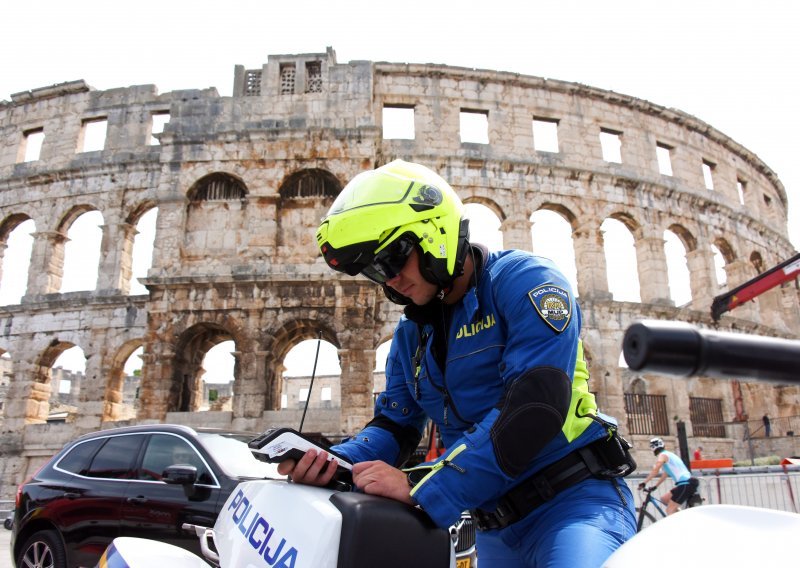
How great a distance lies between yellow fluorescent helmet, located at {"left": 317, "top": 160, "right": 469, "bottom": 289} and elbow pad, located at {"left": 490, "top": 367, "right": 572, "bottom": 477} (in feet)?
1.70

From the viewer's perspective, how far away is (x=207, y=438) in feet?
16.6

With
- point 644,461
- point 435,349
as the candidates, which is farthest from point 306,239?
point 435,349

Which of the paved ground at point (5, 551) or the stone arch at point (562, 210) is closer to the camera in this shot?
the paved ground at point (5, 551)

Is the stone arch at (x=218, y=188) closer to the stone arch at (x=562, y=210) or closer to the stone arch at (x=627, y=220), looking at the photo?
the stone arch at (x=562, y=210)

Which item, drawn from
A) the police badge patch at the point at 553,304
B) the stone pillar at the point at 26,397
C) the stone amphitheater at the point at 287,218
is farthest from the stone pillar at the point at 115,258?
the police badge patch at the point at 553,304

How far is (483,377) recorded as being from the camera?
1.81 m

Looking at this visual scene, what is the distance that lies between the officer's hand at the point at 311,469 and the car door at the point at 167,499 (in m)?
3.27

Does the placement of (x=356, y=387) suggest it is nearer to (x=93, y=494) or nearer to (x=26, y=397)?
(x=93, y=494)

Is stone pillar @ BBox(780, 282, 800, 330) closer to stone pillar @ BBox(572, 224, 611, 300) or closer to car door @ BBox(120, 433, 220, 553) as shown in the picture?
stone pillar @ BBox(572, 224, 611, 300)

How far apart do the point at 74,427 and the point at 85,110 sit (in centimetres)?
1116

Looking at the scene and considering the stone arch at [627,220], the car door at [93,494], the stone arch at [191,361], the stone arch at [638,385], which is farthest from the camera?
the stone arch at [638,385]

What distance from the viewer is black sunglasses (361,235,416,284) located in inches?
70.5

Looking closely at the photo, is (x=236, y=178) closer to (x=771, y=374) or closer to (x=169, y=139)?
(x=169, y=139)

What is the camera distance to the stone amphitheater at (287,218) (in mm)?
15852
